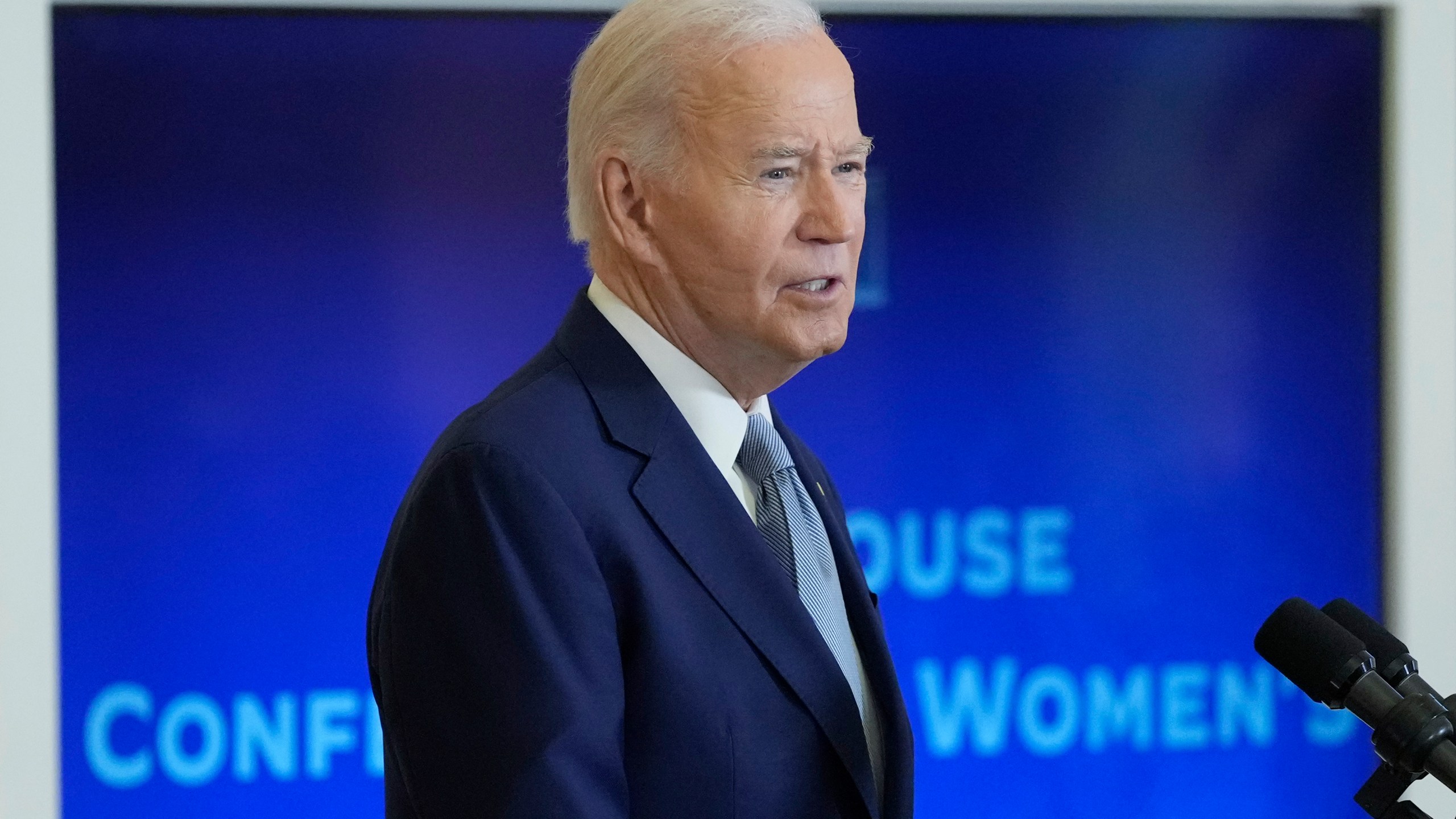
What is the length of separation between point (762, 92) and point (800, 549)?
39cm

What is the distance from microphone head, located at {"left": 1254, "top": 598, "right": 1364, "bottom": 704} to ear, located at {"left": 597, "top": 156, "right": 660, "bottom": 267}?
0.58 meters

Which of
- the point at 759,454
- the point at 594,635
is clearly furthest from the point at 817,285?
the point at 594,635

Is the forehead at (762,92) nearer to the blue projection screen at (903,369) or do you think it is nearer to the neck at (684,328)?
the neck at (684,328)

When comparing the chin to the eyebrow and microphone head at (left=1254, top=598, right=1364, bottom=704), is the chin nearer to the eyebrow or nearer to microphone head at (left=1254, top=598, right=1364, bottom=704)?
the eyebrow

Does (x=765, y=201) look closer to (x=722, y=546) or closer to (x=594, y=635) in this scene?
(x=722, y=546)

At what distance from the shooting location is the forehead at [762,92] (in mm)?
1176

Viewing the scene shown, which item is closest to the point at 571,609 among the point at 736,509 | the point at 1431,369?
the point at 736,509

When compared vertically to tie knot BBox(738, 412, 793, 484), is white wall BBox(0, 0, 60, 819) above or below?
above

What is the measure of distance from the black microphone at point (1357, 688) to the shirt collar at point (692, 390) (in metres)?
0.45

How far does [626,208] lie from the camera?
48.7 inches

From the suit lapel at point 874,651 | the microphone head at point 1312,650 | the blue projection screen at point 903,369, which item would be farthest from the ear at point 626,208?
the blue projection screen at point 903,369

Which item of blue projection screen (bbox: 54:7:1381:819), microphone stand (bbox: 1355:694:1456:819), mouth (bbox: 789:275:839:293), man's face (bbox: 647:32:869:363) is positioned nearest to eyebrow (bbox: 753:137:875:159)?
man's face (bbox: 647:32:869:363)

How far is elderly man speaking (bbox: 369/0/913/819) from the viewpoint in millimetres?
1012

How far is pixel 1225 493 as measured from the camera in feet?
9.04
